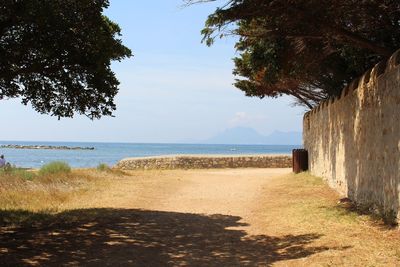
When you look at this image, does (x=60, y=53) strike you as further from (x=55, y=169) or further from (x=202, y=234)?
(x=55, y=169)

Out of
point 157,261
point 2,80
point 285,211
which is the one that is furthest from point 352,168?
point 2,80

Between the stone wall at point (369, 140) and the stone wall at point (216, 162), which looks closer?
the stone wall at point (369, 140)

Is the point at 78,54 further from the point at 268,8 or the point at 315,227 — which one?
the point at 315,227

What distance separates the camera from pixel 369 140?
984 cm

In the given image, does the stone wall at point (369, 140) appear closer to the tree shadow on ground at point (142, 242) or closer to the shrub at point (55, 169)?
the tree shadow on ground at point (142, 242)

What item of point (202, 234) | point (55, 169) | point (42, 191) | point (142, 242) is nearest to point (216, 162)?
point (55, 169)

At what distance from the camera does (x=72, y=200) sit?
13.5 metres

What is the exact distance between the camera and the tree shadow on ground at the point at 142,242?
23.5ft

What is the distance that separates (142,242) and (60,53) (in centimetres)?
390

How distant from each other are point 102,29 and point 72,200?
19.4ft

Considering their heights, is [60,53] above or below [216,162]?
above

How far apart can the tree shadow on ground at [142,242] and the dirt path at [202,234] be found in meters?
0.01

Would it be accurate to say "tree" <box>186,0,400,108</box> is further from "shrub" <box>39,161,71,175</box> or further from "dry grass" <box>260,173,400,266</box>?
"shrub" <box>39,161,71,175</box>

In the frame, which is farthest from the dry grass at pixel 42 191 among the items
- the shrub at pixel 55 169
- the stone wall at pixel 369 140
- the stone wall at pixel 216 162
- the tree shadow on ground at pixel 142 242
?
the stone wall at pixel 216 162
